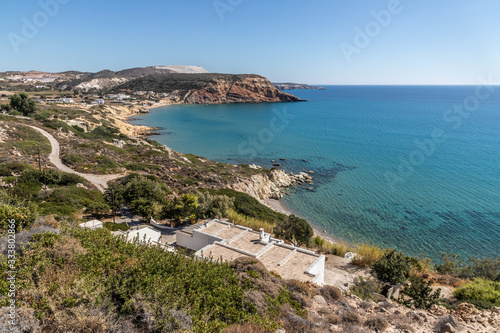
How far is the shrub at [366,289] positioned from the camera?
10.7 m

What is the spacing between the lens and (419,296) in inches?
425

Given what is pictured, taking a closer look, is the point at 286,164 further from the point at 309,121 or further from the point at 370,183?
the point at 309,121

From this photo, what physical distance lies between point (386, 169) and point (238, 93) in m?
113

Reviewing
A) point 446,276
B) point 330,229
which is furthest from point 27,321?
point 330,229

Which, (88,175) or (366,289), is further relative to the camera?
(88,175)

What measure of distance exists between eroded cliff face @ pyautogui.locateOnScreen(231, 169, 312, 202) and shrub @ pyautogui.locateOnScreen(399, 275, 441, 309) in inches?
883

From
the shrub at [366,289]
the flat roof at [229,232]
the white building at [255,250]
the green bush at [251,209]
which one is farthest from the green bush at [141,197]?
the shrub at [366,289]

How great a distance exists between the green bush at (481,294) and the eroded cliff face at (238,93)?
13690cm

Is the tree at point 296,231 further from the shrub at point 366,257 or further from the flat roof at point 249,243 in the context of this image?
the shrub at point 366,257

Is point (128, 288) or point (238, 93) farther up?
point (238, 93)

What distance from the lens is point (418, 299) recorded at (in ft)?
34.4

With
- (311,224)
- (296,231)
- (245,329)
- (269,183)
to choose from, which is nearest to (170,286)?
(245,329)

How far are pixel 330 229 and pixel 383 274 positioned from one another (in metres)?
13.7

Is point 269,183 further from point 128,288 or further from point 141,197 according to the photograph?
point 128,288
